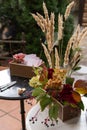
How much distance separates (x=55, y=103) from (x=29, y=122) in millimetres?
220

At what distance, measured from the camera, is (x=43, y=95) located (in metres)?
Result: 1.19

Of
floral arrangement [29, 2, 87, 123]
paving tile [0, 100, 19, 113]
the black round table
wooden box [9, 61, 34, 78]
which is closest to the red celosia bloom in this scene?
floral arrangement [29, 2, 87, 123]

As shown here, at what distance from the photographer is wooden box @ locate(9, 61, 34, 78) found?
5.56 ft

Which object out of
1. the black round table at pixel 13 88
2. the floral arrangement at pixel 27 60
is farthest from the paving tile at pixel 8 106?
the floral arrangement at pixel 27 60

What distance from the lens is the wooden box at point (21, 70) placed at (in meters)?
1.69

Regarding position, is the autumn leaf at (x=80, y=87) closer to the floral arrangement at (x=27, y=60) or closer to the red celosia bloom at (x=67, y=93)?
the red celosia bloom at (x=67, y=93)

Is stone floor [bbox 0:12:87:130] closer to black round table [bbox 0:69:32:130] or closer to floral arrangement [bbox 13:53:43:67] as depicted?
black round table [bbox 0:69:32:130]

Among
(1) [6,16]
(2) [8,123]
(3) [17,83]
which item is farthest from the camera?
(1) [6,16]

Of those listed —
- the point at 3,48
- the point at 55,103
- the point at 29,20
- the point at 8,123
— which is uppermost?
the point at 29,20

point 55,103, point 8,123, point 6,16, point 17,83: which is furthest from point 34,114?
point 6,16

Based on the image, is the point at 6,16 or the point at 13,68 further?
the point at 6,16

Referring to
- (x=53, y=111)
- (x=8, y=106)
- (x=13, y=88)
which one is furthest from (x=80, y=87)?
(x=8, y=106)

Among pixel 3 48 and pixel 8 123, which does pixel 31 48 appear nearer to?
pixel 3 48

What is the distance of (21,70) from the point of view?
5.68 feet
